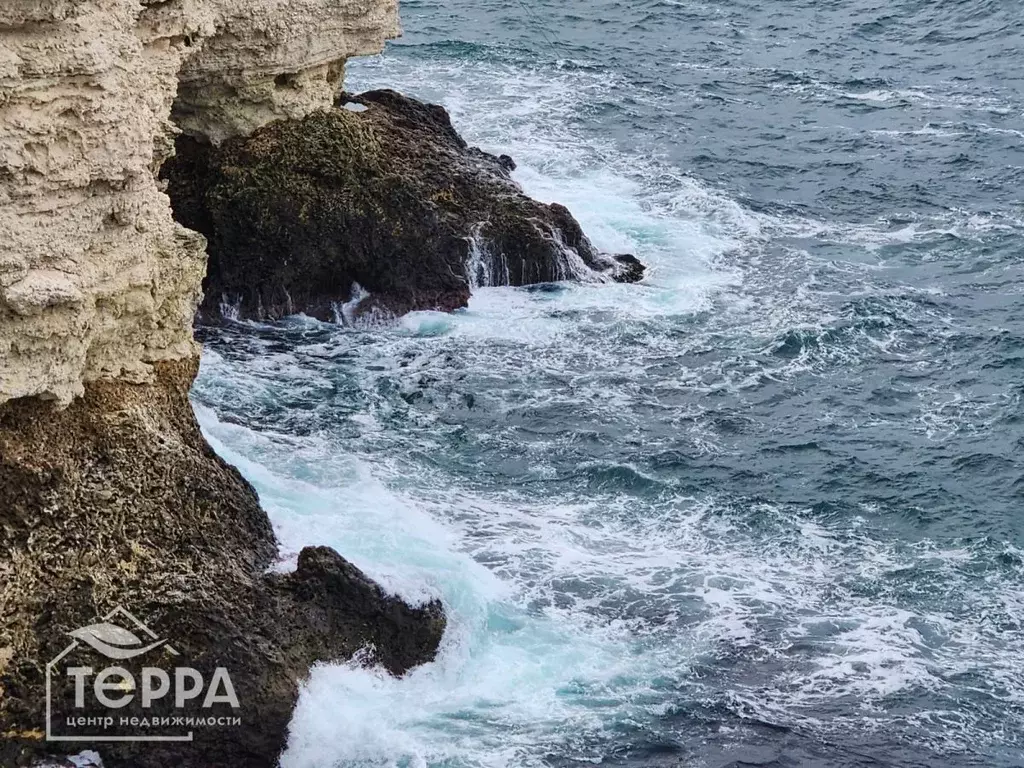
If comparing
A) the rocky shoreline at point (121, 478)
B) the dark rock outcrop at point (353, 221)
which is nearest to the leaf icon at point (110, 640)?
the rocky shoreline at point (121, 478)

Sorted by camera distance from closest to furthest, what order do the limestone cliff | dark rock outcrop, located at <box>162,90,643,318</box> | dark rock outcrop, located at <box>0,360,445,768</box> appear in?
the limestone cliff, dark rock outcrop, located at <box>0,360,445,768</box>, dark rock outcrop, located at <box>162,90,643,318</box>

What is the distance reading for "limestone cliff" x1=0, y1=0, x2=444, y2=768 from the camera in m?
15.8

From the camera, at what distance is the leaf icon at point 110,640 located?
16.0 m

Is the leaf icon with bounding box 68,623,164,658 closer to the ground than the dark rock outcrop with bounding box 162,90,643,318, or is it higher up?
closer to the ground

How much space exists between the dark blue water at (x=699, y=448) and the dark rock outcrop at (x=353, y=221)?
814 millimetres

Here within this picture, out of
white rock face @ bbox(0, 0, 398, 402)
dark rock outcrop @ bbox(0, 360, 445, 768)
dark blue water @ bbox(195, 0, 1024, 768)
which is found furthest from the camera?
dark blue water @ bbox(195, 0, 1024, 768)

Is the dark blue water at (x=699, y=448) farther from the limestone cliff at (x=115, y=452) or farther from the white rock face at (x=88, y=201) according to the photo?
the white rock face at (x=88, y=201)

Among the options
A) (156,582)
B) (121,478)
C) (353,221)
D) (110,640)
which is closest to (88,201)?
(121,478)

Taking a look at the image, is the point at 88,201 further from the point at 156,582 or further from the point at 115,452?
the point at 156,582

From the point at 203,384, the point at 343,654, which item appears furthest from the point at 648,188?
the point at 343,654

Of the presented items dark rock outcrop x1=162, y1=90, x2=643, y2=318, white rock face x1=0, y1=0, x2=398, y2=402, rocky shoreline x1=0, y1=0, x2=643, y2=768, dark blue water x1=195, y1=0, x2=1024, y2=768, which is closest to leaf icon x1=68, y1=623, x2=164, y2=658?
rocky shoreline x1=0, y1=0, x2=643, y2=768

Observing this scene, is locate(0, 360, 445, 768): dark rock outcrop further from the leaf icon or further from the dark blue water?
the dark blue water

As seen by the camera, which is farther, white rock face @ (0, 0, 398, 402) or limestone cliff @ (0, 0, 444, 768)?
limestone cliff @ (0, 0, 444, 768)

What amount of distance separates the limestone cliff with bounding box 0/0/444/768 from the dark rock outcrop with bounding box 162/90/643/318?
7802mm
